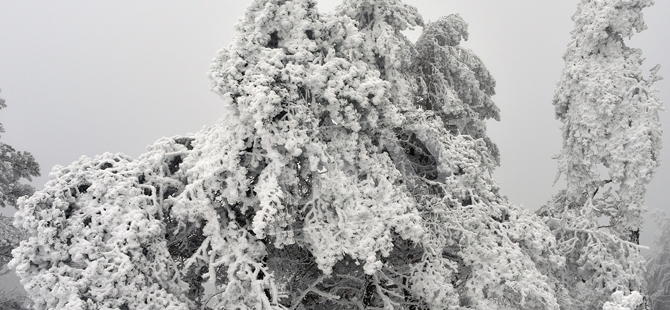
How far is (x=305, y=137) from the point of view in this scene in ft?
17.6

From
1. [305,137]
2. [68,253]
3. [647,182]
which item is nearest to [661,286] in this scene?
[647,182]

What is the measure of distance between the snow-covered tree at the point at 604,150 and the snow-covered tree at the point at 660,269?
908 cm

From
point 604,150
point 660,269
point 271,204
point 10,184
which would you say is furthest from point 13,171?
point 660,269

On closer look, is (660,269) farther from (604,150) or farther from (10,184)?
(10,184)

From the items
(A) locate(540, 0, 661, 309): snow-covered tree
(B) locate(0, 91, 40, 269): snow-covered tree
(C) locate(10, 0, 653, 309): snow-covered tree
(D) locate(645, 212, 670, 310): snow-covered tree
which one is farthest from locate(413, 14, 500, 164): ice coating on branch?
(D) locate(645, 212, 670, 310): snow-covered tree

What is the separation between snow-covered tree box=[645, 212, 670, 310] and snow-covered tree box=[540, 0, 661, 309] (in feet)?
29.8

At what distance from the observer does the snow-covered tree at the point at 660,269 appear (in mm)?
16656

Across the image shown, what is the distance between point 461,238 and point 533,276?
103cm

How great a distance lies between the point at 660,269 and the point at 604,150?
12.9 meters

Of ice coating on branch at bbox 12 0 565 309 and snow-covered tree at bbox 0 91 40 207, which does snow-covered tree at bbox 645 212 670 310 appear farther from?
snow-covered tree at bbox 0 91 40 207

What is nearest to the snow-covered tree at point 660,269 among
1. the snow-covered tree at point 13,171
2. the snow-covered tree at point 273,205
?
the snow-covered tree at point 273,205

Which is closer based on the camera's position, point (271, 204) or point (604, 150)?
point (271, 204)

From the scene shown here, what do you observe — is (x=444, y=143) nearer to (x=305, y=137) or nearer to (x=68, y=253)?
(x=305, y=137)

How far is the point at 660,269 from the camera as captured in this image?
1816 cm
